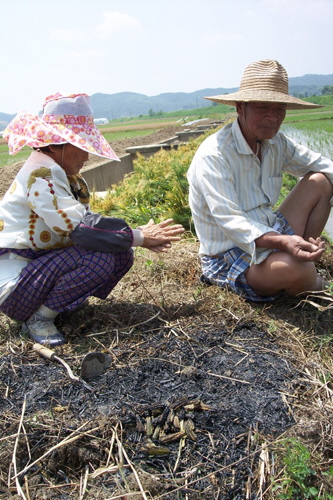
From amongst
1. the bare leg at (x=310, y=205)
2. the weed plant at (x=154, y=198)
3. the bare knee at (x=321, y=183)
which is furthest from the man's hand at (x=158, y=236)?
the weed plant at (x=154, y=198)

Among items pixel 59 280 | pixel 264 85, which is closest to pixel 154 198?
pixel 264 85

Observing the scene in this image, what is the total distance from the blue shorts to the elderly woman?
0.43 metres

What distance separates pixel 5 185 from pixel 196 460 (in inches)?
337

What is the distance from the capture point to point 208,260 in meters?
2.89

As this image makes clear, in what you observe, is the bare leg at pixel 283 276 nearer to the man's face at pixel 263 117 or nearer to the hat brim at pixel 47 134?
the man's face at pixel 263 117

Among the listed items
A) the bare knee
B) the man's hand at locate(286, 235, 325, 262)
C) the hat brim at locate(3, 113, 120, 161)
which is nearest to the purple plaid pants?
the hat brim at locate(3, 113, 120, 161)

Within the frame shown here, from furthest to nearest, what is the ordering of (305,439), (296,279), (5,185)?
(5,185), (296,279), (305,439)

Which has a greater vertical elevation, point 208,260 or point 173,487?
point 208,260

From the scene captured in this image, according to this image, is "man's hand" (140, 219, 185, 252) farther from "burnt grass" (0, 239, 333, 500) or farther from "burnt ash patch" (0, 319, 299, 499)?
"burnt ash patch" (0, 319, 299, 499)

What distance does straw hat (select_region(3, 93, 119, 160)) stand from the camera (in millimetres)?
2279

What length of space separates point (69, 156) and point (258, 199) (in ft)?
3.61

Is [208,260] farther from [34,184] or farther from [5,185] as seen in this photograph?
[5,185]

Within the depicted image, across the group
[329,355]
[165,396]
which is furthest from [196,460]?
[329,355]

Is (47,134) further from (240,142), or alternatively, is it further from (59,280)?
(240,142)
